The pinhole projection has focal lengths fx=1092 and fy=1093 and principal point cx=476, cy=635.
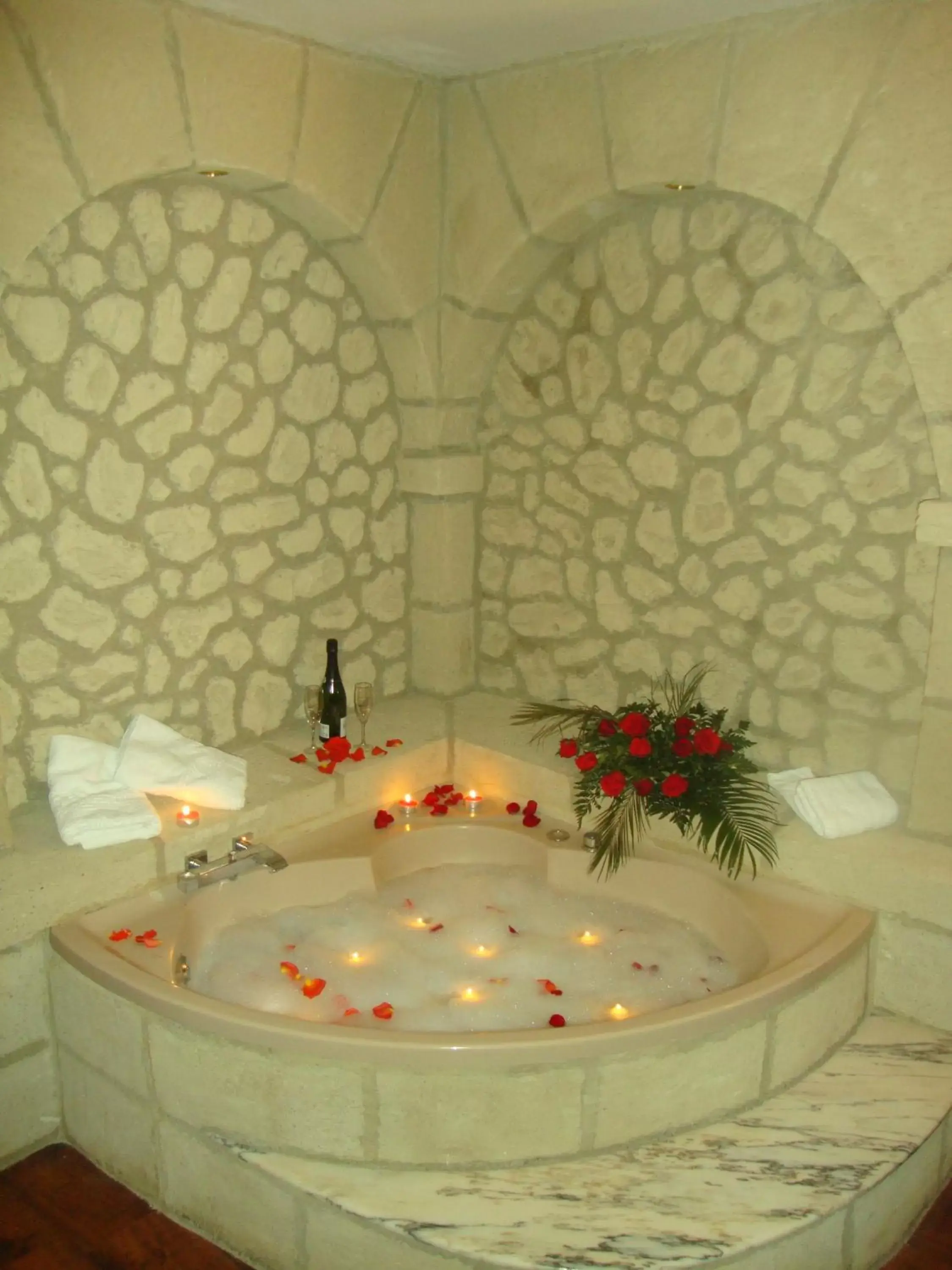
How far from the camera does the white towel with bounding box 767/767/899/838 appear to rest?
2.92 m

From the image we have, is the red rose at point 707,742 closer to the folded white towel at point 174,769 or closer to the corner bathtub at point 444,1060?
the corner bathtub at point 444,1060

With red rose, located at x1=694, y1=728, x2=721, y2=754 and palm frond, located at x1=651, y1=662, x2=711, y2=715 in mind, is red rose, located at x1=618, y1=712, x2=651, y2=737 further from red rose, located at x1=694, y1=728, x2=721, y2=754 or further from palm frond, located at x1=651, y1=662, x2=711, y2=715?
palm frond, located at x1=651, y1=662, x2=711, y2=715

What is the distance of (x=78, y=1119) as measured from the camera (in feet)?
8.62

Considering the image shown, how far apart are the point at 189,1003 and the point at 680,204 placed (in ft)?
8.35

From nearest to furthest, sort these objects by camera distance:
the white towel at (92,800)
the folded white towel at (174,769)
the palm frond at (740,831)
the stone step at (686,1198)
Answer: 1. the stone step at (686,1198)
2. the white towel at (92,800)
3. the palm frond at (740,831)
4. the folded white towel at (174,769)

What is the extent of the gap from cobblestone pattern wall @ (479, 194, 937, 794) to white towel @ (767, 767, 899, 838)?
75mm

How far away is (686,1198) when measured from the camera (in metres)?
2.16

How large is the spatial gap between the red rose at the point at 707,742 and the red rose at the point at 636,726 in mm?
156

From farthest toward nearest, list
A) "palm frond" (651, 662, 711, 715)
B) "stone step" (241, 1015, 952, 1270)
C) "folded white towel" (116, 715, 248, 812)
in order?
"palm frond" (651, 662, 711, 715) < "folded white towel" (116, 715, 248, 812) < "stone step" (241, 1015, 952, 1270)

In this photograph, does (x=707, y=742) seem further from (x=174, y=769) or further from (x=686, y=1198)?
(x=174, y=769)

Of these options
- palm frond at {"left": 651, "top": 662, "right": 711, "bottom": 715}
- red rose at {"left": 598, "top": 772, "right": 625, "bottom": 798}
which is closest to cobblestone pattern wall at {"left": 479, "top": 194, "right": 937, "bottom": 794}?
palm frond at {"left": 651, "top": 662, "right": 711, "bottom": 715}

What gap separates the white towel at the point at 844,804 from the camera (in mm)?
2920

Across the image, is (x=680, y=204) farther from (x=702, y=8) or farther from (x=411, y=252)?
(x=411, y=252)

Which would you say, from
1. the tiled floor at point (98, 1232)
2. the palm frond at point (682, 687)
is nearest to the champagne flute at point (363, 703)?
the palm frond at point (682, 687)
